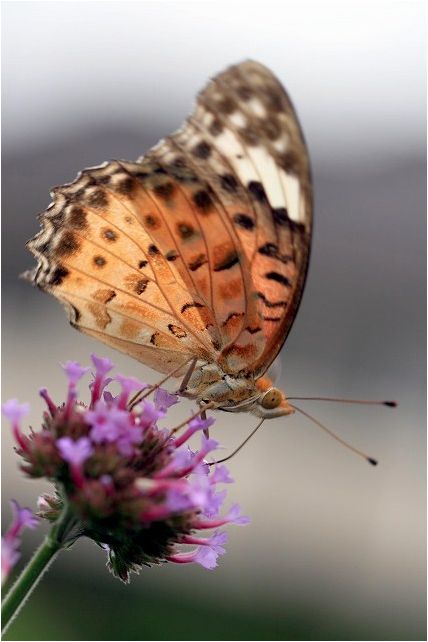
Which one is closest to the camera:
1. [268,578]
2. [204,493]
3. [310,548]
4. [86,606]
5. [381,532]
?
[204,493]

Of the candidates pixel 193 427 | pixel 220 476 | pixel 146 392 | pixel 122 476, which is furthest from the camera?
pixel 146 392

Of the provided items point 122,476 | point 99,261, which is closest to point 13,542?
point 122,476

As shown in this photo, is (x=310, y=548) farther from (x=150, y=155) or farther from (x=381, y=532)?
(x=150, y=155)

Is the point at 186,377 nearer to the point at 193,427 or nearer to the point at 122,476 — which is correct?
the point at 193,427

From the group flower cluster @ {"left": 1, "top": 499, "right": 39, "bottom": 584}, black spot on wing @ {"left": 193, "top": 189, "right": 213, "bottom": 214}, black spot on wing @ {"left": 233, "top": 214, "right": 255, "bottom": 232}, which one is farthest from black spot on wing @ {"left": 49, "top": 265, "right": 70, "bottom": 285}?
flower cluster @ {"left": 1, "top": 499, "right": 39, "bottom": 584}

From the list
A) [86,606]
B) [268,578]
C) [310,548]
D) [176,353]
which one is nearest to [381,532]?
[310,548]

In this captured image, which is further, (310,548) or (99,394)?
(310,548)

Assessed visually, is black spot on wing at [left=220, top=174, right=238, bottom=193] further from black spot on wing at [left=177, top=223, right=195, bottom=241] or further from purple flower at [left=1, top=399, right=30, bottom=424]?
purple flower at [left=1, top=399, right=30, bottom=424]
